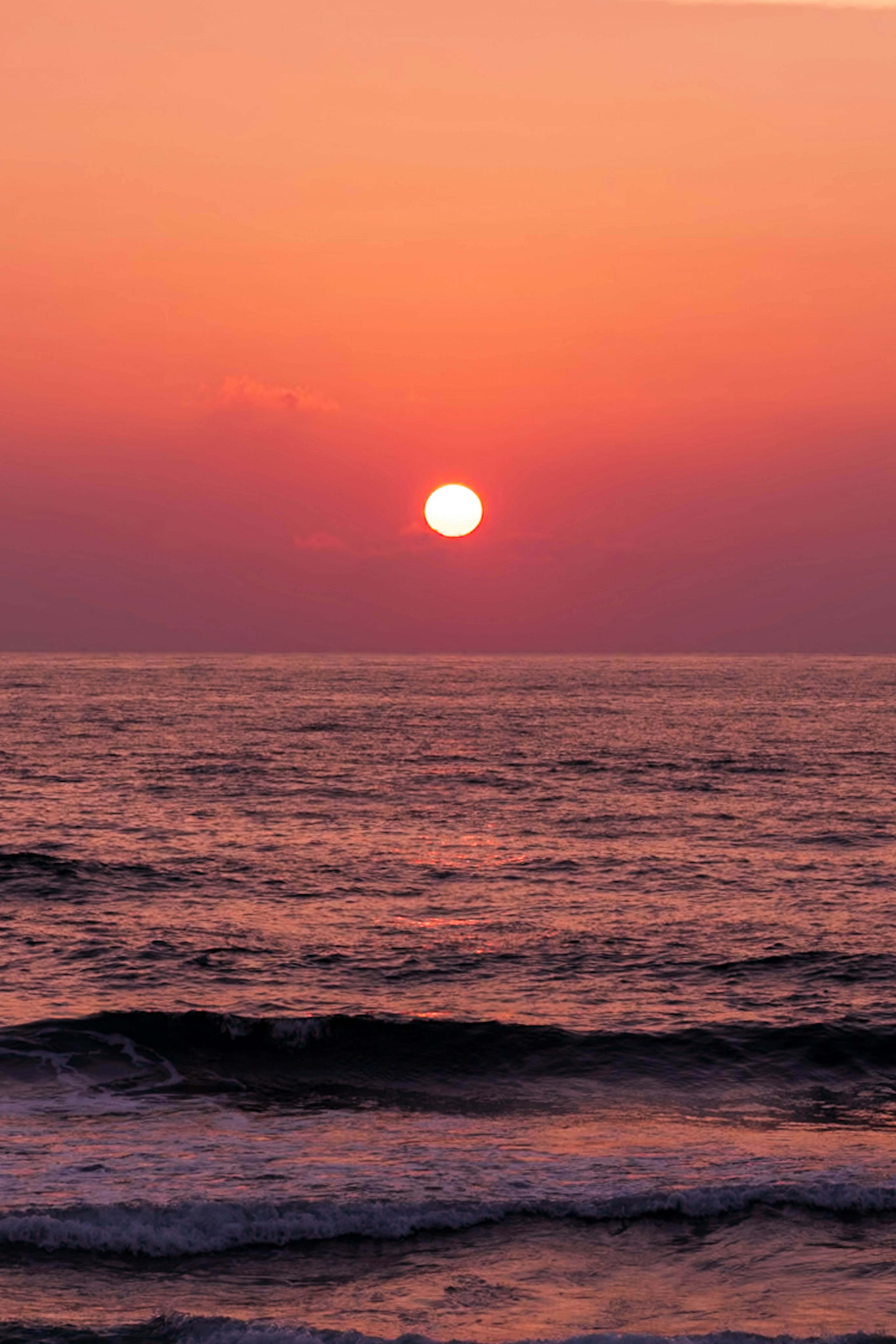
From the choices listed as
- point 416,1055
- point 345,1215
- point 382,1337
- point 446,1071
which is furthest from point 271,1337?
point 416,1055

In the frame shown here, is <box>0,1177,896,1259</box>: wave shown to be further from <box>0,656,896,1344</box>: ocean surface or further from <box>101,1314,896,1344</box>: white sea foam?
<box>101,1314,896,1344</box>: white sea foam

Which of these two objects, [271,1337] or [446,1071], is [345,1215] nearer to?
[271,1337]

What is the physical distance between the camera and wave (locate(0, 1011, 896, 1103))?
73.0ft

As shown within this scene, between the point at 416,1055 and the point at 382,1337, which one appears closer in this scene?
the point at 382,1337

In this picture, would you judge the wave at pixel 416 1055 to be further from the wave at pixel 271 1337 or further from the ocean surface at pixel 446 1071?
the wave at pixel 271 1337

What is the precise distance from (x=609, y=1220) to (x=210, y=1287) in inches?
202

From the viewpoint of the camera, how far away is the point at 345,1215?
15484 mm

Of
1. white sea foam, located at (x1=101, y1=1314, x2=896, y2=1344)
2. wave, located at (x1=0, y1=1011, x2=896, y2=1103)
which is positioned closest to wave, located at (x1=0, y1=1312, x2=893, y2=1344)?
Answer: white sea foam, located at (x1=101, y1=1314, x2=896, y2=1344)

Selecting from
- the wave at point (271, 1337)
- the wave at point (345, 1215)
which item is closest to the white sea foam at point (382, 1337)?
the wave at point (271, 1337)

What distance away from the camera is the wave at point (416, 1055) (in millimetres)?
22250

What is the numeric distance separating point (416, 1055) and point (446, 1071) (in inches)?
34.8

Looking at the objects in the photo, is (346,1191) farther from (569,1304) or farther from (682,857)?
(682,857)

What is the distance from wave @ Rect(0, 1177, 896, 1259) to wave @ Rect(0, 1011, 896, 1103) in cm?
576

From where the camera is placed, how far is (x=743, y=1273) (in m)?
14.4
